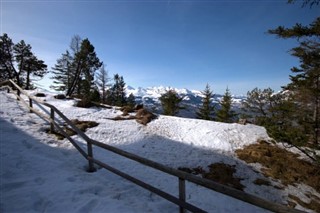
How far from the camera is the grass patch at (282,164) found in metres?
8.90

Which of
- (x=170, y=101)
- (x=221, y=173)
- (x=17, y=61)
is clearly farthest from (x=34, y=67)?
(x=221, y=173)

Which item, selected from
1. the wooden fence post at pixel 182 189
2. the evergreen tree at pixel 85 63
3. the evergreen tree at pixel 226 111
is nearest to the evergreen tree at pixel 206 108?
the evergreen tree at pixel 226 111

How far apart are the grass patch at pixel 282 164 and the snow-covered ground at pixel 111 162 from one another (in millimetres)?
721

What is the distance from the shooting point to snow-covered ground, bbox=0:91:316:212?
478cm

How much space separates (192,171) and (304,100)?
14.0 meters

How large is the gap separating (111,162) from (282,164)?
27.5ft

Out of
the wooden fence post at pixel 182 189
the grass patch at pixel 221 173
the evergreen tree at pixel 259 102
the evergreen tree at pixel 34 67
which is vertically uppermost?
the evergreen tree at pixel 34 67

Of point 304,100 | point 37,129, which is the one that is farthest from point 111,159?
point 304,100

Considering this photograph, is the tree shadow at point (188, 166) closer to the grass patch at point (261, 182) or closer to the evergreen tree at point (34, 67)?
the grass patch at point (261, 182)

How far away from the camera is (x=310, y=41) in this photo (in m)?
8.62

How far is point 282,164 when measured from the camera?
993 cm

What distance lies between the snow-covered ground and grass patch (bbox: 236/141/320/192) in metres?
0.72

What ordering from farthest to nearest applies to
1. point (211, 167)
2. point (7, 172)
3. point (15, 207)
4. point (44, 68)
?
point (44, 68) → point (211, 167) → point (7, 172) → point (15, 207)

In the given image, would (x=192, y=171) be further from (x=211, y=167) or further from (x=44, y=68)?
(x=44, y=68)
